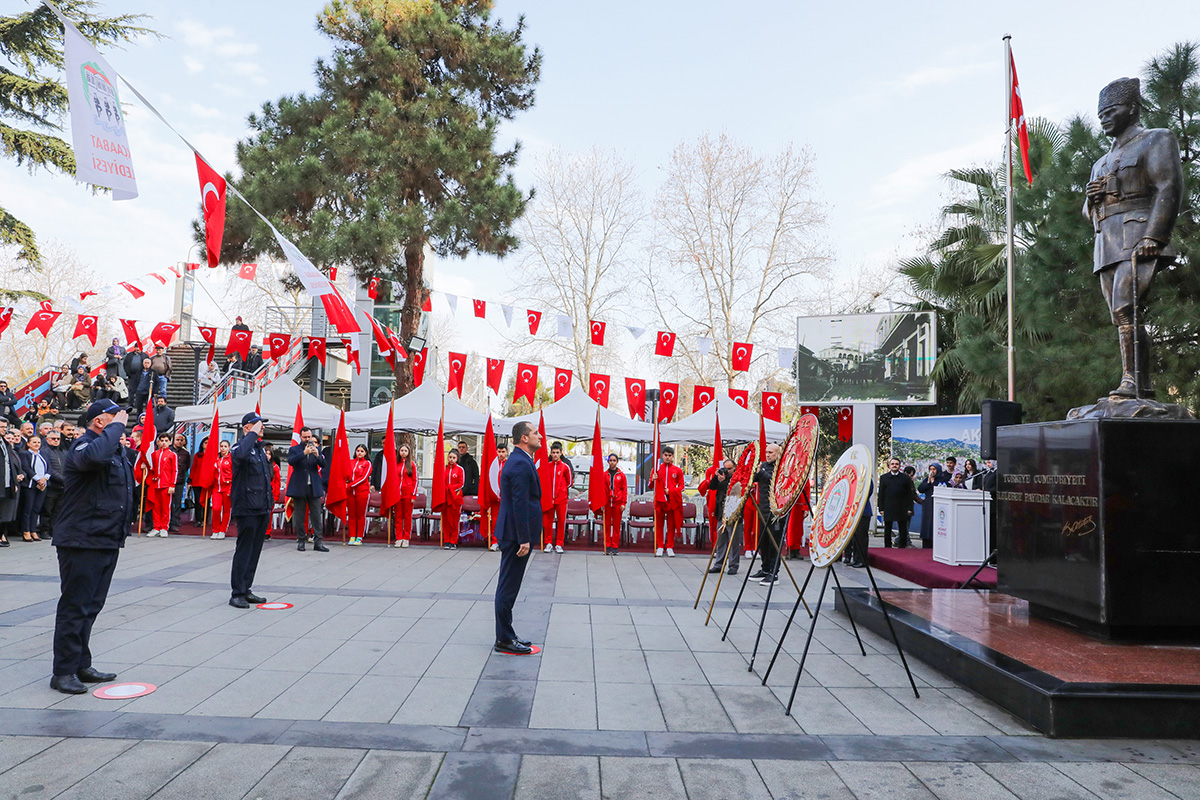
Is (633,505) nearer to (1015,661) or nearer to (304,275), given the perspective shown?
(304,275)

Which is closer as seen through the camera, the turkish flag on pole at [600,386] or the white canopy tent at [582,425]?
the white canopy tent at [582,425]

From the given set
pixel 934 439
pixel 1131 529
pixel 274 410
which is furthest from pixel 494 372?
pixel 1131 529

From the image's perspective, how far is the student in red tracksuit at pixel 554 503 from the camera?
44.9ft

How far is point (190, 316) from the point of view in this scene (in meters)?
34.7

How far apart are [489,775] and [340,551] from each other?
34.0 ft

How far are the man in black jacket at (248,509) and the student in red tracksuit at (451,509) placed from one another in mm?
6270

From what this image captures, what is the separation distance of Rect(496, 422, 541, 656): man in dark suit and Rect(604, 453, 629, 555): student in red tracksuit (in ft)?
26.4

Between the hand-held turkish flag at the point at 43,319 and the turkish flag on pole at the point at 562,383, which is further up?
the hand-held turkish flag at the point at 43,319

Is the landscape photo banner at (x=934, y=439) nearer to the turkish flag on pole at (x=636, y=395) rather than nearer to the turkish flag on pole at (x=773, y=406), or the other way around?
the turkish flag on pole at (x=773, y=406)

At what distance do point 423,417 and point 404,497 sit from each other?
6.83ft

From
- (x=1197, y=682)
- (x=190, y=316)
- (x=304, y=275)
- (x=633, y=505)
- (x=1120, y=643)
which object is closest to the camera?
(x=1197, y=682)

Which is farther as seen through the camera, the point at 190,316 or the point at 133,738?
the point at 190,316

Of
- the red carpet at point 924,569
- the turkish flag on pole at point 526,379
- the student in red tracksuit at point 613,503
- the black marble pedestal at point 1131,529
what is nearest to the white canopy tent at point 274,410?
the turkish flag on pole at point 526,379

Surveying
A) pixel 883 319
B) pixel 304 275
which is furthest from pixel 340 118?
pixel 883 319
